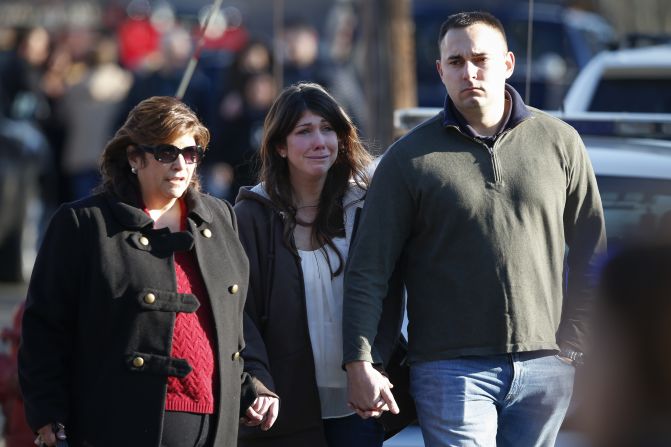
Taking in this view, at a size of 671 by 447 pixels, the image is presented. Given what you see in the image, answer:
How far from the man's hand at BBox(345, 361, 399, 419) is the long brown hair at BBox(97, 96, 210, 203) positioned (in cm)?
77

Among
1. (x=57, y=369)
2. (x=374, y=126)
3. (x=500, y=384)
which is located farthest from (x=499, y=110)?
(x=374, y=126)

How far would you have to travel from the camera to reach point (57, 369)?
3549mm

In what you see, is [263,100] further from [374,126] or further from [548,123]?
[548,123]

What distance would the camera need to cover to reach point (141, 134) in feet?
12.2

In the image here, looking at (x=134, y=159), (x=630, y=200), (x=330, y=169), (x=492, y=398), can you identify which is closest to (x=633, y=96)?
(x=630, y=200)

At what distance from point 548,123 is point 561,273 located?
428 mm

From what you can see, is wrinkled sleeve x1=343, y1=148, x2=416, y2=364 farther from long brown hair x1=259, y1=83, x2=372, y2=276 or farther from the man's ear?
the man's ear

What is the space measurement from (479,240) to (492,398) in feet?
1.45

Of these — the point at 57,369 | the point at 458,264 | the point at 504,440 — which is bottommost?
the point at 504,440

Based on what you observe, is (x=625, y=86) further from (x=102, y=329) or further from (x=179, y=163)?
(x=102, y=329)

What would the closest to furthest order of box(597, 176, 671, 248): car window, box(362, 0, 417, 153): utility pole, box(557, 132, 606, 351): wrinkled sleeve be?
box(557, 132, 606, 351): wrinkled sleeve < box(597, 176, 671, 248): car window < box(362, 0, 417, 153): utility pole

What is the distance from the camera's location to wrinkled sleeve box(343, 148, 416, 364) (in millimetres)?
3734

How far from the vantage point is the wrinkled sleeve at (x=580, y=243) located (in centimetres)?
376

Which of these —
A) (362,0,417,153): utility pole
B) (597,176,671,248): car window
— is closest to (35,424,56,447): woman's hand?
(597,176,671,248): car window
